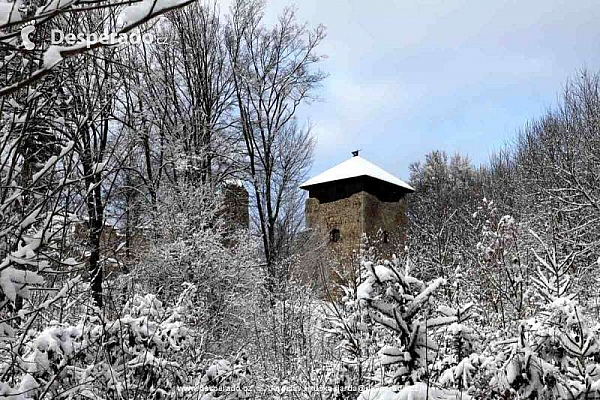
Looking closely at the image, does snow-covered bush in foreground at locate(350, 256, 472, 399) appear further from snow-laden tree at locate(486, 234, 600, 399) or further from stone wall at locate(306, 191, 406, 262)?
stone wall at locate(306, 191, 406, 262)

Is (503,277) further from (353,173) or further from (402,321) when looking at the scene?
(353,173)

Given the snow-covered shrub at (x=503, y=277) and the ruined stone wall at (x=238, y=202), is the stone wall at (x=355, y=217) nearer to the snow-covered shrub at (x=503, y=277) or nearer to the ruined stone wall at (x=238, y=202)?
the ruined stone wall at (x=238, y=202)

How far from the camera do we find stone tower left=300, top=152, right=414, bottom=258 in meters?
27.9

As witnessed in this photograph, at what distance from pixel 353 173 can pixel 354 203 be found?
62.2 inches

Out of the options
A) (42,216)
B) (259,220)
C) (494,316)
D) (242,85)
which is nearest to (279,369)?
(494,316)

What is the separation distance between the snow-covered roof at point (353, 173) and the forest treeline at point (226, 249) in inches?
109

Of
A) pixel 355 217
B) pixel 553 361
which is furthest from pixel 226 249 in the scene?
pixel 355 217

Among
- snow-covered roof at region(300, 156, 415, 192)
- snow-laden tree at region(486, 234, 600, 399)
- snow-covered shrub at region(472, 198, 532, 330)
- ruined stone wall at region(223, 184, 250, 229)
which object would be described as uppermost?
snow-covered roof at region(300, 156, 415, 192)

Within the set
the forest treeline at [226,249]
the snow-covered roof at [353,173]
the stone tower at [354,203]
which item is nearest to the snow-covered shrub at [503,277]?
the forest treeline at [226,249]

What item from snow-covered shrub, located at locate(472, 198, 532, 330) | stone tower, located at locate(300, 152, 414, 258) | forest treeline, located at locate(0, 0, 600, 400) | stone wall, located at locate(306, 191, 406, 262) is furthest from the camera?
stone tower, located at locate(300, 152, 414, 258)

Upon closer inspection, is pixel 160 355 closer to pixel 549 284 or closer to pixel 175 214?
pixel 549 284

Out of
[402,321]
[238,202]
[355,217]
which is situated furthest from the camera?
[355,217]

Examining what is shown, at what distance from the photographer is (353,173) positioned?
28.7m

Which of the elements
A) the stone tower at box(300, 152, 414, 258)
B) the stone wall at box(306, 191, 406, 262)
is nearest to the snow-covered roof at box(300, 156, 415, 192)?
the stone tower at box(300, 152, 414, 258)
